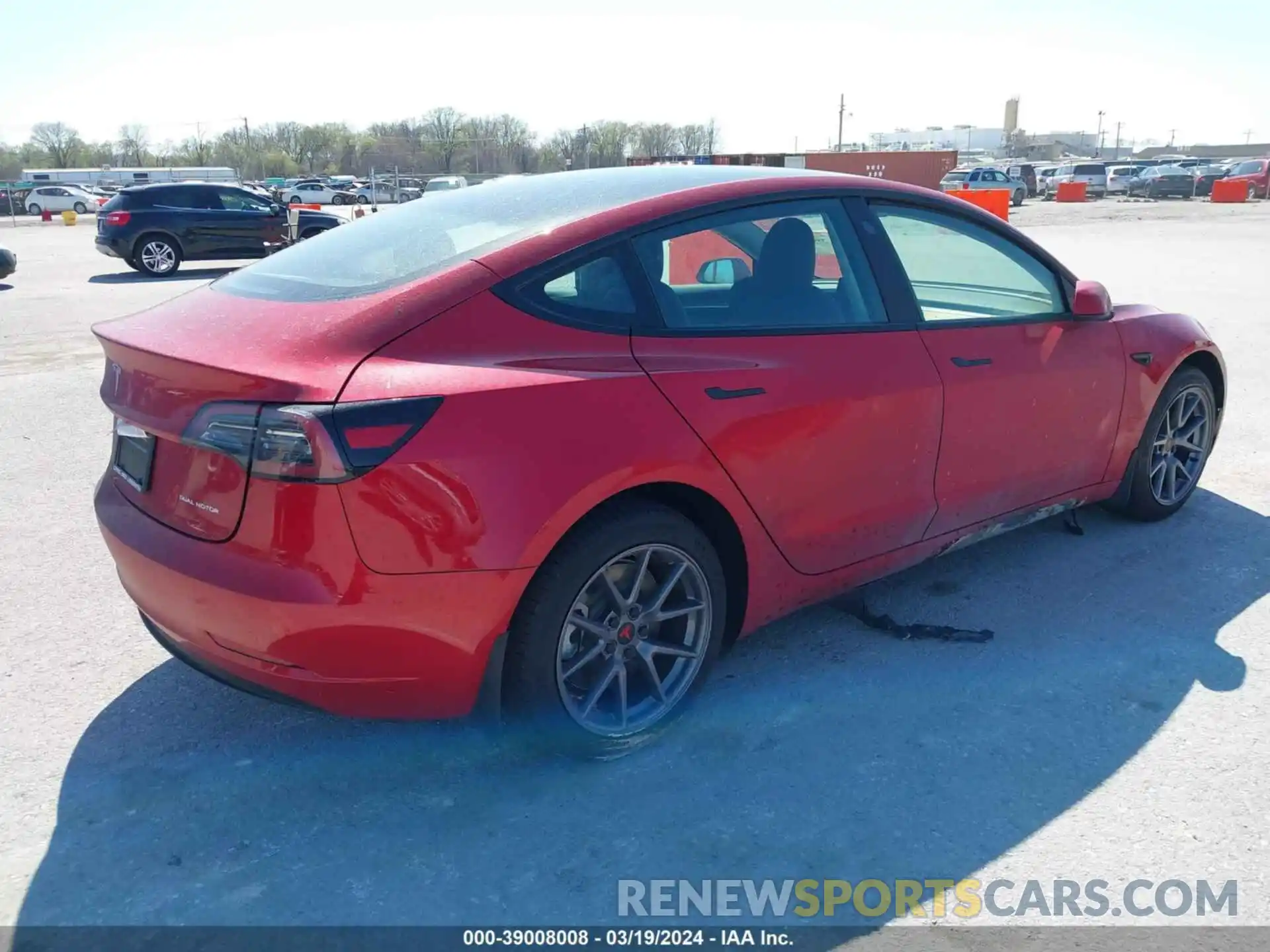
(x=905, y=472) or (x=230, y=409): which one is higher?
(x=230, y=409)

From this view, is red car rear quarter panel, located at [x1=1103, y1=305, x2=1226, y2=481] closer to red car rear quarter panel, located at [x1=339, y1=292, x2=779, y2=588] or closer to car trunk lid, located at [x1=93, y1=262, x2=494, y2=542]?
red car rear quarter panel, located at [x1=339, y1=292, x2=779, y2=588]

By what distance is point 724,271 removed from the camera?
3.28m

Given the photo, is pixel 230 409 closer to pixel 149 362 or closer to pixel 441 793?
pixel 149 362

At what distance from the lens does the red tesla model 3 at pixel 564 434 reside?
7.99 ft

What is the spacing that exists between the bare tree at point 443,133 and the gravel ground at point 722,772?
354 ft

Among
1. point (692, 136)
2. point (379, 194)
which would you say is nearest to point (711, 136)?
point (692, 136)

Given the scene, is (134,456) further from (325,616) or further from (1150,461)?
(1150,461)

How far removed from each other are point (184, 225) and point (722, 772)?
1739 centimetres

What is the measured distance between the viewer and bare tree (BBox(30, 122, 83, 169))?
11088 cm

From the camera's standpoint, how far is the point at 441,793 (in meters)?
2.83

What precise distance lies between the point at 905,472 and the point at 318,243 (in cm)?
216

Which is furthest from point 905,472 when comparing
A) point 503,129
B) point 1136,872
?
point 503,129

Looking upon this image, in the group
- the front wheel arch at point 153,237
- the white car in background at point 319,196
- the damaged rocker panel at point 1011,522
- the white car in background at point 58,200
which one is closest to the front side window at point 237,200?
the front wheel arch at point 153,237

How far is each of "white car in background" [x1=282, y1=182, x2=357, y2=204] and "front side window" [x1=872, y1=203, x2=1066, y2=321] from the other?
53.0 m
